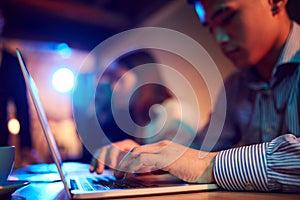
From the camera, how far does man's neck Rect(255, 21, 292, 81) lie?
4.52ft

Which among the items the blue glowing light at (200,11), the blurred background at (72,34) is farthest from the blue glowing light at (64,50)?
the blue glowing light at (200,11)

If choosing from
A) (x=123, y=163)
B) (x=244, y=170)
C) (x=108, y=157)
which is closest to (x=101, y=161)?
(x=108, y=157)

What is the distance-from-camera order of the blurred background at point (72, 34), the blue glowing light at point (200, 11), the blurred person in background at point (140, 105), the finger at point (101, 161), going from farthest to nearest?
the blurred person in background at point (140, 105), the blurred background at point (72, 34), the blue glowing light at point (200, 11), the finger at point (101, 161)

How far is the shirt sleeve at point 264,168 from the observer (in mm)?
545

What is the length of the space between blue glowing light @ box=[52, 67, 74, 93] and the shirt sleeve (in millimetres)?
3184

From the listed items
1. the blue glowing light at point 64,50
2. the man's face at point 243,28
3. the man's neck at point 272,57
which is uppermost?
the blue glowing light at point 64,50

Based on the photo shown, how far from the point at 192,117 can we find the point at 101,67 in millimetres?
1429

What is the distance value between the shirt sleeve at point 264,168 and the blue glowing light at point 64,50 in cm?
312

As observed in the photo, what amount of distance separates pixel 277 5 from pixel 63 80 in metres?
2.84

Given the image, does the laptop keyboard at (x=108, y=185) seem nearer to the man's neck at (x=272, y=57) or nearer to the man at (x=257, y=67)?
the man at (x=257, y=67)

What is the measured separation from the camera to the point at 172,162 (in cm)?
62

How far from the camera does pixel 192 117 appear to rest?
1907 mm

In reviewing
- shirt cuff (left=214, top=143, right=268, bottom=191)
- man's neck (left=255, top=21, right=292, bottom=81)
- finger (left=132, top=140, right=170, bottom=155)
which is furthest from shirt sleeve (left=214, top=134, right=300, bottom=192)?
man's neck (left=255, top=21, right=292, bottom=81)

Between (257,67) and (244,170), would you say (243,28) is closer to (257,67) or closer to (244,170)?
(257,67)
